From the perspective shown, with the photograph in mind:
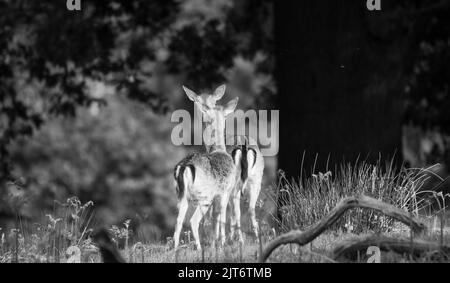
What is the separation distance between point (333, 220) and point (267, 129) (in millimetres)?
6872

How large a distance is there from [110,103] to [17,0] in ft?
23.6

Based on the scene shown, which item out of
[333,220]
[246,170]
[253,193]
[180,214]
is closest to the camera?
[333,220]

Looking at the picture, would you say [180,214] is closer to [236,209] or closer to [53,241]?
[236,209]

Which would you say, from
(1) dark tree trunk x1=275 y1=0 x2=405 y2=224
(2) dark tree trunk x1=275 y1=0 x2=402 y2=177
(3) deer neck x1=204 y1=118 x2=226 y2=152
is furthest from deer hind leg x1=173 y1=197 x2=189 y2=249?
(1) dark tree trunk x1=275 y1=0 x2=405 y2=224

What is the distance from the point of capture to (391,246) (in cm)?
470

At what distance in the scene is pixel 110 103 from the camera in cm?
1991

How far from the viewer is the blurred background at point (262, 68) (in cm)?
927

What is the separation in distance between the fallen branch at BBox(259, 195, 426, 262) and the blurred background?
93cm

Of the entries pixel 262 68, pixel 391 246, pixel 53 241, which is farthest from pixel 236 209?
pixel 262 68

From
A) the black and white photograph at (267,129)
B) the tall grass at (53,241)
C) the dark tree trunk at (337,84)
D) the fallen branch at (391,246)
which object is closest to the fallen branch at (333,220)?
the black and white photograph at (267,129)

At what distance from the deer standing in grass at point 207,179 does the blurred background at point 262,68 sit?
0.39 m

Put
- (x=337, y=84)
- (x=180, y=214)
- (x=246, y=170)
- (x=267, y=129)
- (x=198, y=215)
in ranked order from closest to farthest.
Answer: (x=180, y=214) < (x=198, y=215) < (x=246, y=170) < (x=337, y=84) < (x=267, y=129)

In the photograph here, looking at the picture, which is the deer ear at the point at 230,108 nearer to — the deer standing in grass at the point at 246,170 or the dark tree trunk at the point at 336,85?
the deer standing in grass at the point at 246,170
